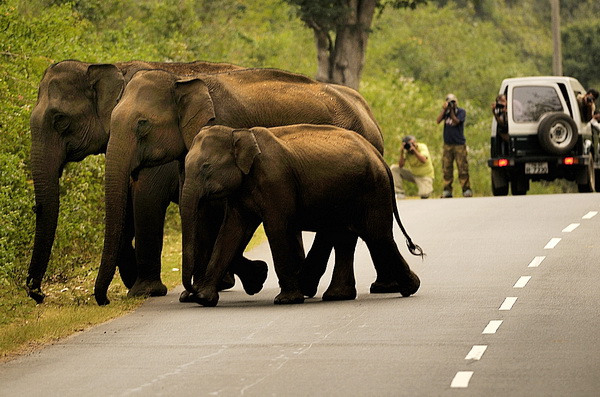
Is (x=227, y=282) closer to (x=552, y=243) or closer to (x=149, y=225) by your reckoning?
(x=149, y=225)

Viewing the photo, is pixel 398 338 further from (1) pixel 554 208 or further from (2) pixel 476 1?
(2) pixel 476 1

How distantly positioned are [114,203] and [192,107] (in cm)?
132

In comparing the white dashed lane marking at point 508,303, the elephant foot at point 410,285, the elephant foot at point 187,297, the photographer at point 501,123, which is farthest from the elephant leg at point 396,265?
the photographer at point 501,123

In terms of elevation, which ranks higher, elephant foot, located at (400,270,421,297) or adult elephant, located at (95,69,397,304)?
adult elephant, located at (95,69,397,304)

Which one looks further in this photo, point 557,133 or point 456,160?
point 456,160

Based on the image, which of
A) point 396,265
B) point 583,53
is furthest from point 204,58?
point 583,53

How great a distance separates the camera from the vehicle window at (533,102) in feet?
102

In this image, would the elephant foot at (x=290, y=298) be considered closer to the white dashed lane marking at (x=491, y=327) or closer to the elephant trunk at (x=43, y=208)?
the white dashed lane marking at (x=491, y=327)

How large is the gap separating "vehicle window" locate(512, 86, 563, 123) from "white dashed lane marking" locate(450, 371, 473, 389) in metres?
21.3

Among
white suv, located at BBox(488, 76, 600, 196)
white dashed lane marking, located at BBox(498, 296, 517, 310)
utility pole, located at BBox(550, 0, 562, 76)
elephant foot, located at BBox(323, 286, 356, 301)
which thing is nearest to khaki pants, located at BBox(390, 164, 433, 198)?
white suv, located at BBox(488, 76, 600, 196)

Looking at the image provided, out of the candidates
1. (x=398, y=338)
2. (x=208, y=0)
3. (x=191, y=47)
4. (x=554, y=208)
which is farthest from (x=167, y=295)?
(x=208, y=0)

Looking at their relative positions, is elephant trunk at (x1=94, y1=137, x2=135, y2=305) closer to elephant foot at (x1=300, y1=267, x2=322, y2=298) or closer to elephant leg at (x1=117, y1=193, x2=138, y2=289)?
elephant leg at (x1=117, y1=193, x2=138, y2=289)

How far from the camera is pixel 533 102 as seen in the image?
3105cm

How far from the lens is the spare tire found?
98.9 ft
